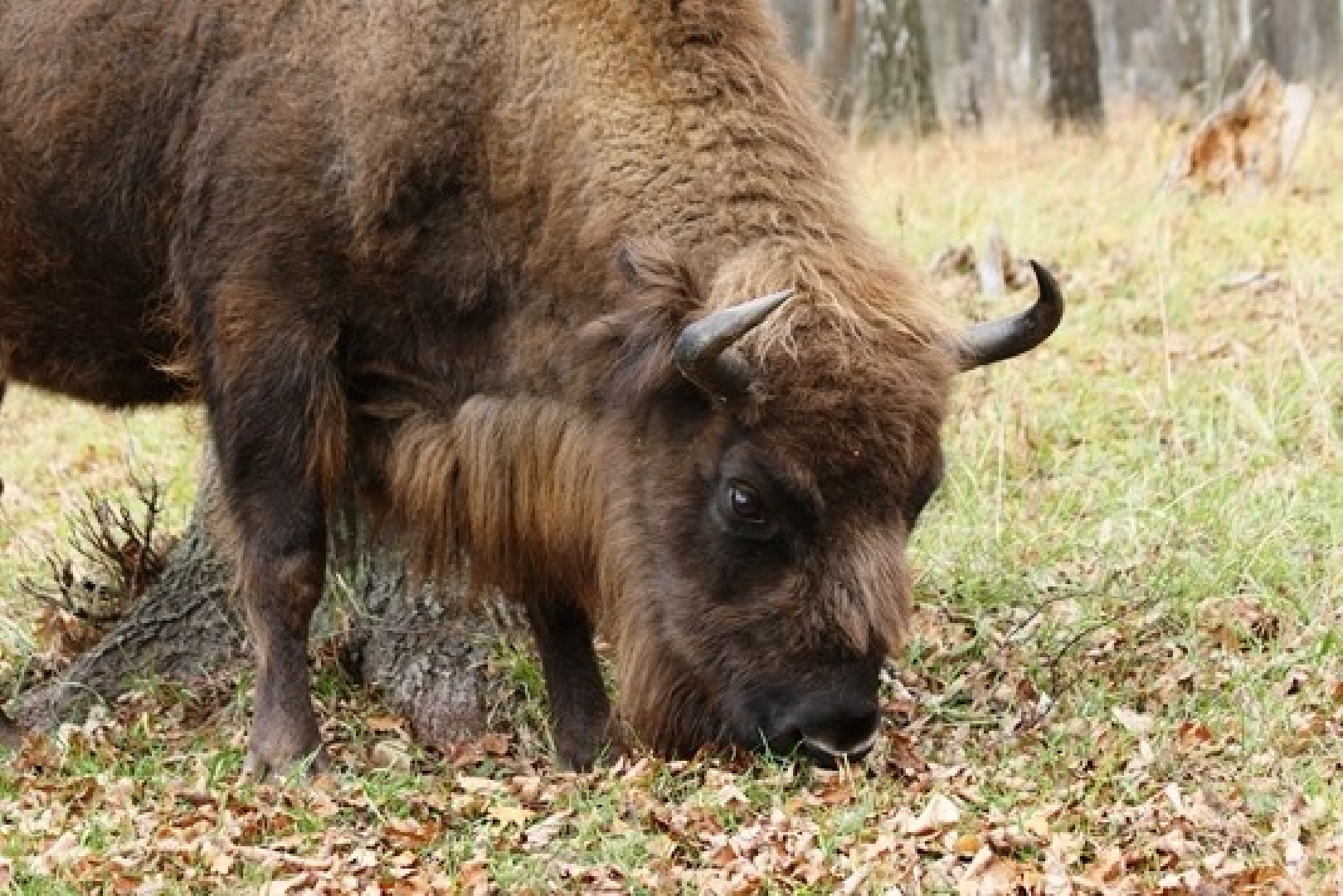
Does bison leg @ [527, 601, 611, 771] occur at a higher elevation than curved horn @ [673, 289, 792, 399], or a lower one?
lower

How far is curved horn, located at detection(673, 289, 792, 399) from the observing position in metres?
5.96

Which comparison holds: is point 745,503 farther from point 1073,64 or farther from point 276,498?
point 1073,64

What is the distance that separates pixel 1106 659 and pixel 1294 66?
25.5 meters

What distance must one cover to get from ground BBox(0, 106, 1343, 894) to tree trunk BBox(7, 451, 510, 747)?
128 millimetres

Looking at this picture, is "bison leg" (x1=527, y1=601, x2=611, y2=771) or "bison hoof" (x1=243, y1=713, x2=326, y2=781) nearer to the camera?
"bison hoof" (x1=243, y1=713, x2=326, y2=781)

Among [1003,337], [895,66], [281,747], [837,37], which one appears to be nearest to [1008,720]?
[1003,337]

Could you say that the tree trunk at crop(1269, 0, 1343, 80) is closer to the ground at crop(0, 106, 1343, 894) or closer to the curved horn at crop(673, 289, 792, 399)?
the ground at crop(0, 106, 1343, 894)

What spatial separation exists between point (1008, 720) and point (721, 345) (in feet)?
5.64

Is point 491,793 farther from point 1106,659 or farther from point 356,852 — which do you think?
point 1106,659

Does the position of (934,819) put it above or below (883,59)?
above

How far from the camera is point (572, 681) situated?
728 centimetres

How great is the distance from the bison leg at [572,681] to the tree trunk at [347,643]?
0.32 meters

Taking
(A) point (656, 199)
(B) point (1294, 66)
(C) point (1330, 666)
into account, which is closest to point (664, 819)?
(A) point (656, 199)

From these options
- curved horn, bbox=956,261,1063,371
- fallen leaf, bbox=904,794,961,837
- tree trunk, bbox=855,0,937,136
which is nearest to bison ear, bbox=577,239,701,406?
curved horn, bbox=956,261,1063,371
